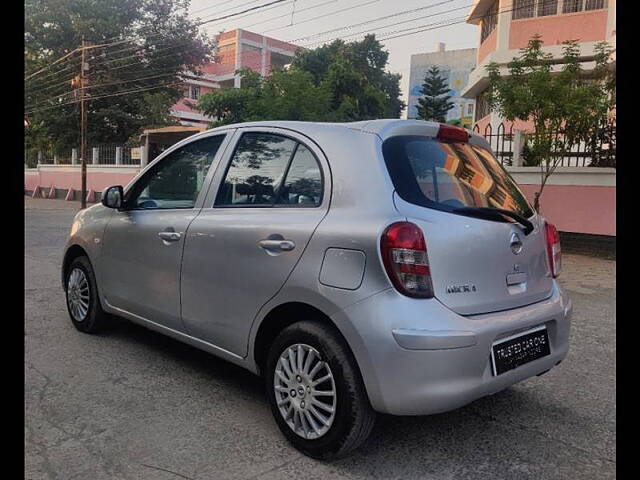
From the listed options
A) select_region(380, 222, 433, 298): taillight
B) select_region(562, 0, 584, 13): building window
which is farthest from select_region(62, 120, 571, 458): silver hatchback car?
select_region(562, 0, 584, 13): building window

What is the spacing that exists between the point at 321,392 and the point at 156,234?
172 cm

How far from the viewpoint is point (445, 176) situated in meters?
2.84

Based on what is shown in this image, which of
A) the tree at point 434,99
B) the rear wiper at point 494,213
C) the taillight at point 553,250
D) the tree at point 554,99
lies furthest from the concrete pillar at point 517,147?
the tree at point 434,99

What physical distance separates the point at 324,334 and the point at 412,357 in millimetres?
462

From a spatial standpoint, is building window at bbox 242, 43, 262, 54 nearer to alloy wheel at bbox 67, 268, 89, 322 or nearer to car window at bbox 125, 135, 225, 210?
alloy wheel at bbox 67, 268, 89, 322

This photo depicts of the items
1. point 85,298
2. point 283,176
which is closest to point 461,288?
point 283,176

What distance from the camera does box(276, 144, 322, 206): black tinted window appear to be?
2914 millimetres

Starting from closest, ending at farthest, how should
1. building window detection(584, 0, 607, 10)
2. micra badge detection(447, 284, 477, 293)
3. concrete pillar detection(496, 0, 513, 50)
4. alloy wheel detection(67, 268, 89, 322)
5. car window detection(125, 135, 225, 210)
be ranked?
1. micra badge detection(447, 284, 477, 293)
2. car window detection(125, 135, 225, 210)
3. alloy wheel detection(67, 268, 89, 322)
4. building window detection(584, 0, 607, 10)
5. concrete pillar detection(496, 0, 513, 50)

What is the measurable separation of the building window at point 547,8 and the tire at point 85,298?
57.9ft

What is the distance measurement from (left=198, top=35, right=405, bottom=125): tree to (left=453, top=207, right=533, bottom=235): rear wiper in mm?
12863

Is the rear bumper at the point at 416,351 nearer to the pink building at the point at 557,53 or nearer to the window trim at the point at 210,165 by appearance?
the window trim at the point at 210,165

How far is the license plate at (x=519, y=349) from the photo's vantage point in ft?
8.59

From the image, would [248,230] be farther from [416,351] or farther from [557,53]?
[557,53]
